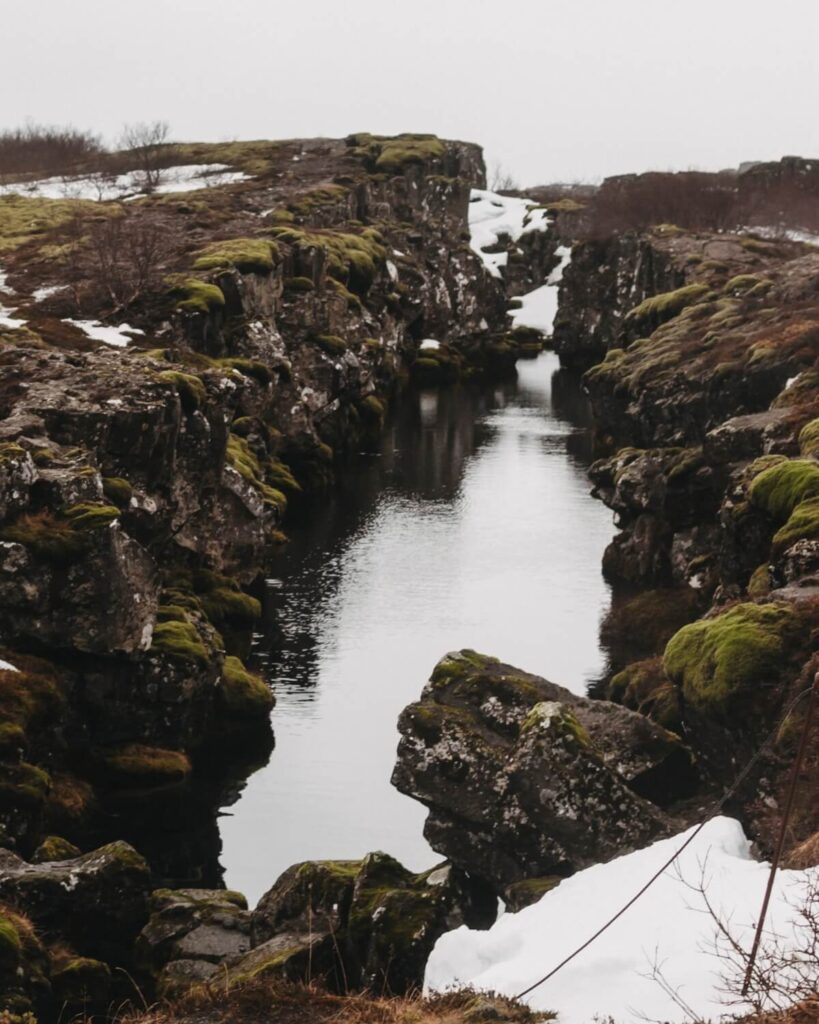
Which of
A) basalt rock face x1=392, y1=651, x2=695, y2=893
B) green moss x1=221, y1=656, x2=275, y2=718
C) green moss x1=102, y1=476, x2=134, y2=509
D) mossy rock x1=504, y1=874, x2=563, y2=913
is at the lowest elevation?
green moss x1=221, y1=656, x2=275, y2=718

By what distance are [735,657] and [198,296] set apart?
55387 mm

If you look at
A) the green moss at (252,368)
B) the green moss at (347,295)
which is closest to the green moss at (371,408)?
the green moss at (347,295)

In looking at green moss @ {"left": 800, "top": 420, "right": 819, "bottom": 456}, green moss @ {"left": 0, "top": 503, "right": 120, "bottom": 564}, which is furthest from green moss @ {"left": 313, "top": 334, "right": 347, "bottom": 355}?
green moss @ {"left": 0, "top": 503, "right": 120, "bottom": 564}

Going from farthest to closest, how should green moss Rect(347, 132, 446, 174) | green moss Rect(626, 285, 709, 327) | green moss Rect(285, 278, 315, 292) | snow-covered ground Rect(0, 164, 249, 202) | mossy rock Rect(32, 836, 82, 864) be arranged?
green moss Rect(347, 132, 446, 174) → snow-covered ground Rect(0, 164, 249, 202) → green moss Rect(285, 278, 315, 292) → green moss Rect(626, 285, 709, 327) → mossy rock Rect(32, 836, 82, 864)

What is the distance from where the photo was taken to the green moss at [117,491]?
48.2 metres

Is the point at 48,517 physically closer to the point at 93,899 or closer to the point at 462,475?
the point at 93,899

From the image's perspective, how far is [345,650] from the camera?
2124 inches

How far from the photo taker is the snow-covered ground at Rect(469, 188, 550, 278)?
181875 mm

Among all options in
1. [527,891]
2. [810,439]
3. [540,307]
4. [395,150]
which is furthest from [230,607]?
[540,307]

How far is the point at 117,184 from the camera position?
452 ft

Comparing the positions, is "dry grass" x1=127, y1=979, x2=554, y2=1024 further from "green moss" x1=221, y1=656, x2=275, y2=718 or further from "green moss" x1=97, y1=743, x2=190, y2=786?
"green moss" x1=221, y1=656, x2=275, y2=718

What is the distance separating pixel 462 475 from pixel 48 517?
48352mm

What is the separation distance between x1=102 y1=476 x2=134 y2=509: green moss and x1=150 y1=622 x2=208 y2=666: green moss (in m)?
5.10

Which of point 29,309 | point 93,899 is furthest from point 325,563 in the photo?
point 93,899
